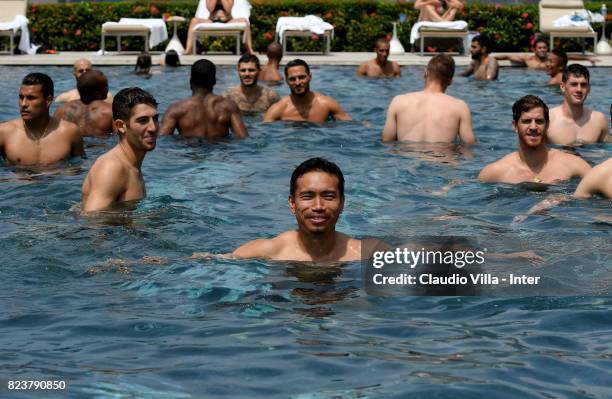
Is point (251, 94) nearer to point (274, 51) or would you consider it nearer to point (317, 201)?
point (274, 51)

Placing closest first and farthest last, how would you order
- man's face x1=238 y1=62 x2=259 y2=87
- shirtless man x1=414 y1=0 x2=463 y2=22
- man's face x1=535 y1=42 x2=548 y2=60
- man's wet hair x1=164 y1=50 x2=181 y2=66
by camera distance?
man's face x1=238 y1=62 x2=259 y2=87
man's wet hair x1=164 y1=50 x2=181 y2=66
man's face x1=535 y1=42 x2=548 y2=60
shirtless man x1=414 y1=0 x2=463 y2=22

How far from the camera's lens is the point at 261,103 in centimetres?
1487

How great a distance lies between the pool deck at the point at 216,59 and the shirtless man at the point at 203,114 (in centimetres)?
889

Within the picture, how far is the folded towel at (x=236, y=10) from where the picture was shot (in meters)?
23.1

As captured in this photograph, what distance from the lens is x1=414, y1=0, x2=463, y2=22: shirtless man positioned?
23.3 meters

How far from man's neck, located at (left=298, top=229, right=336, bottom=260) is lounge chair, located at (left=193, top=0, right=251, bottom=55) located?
15.7 m

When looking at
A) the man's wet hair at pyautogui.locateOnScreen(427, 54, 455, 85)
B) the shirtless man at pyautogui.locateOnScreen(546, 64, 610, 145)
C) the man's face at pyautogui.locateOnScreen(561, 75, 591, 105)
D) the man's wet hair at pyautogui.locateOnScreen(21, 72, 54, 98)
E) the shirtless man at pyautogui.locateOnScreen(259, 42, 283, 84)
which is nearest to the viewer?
the man's wet hair at pyautogui.locateOnScreen(21, 72, 54, 98)

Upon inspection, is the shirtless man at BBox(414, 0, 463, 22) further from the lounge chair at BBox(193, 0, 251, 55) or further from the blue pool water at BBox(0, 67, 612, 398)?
the blue pool water at BBox(0, 67, 612, 398)

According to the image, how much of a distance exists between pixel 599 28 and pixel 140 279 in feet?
64.9

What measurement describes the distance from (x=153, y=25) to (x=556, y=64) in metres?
8.54

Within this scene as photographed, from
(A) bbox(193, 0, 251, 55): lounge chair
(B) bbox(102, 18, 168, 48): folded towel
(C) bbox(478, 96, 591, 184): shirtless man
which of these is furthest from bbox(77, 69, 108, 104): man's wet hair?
(B) bbox(102, 18, 168, 48): folded towel

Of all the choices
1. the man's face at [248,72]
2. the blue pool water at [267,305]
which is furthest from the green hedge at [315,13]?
the blue pool water at [267,305]

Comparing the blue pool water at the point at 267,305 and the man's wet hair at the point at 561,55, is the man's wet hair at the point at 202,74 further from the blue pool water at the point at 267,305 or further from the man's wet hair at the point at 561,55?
the man's wet hair at the point at 561,55

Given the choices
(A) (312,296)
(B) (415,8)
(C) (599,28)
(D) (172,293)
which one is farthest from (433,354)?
(C) (599,28)
